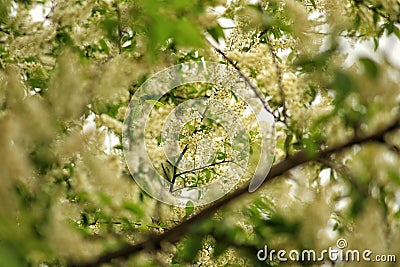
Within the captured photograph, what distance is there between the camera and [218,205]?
54cm

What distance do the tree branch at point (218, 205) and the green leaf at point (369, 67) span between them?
44 mm

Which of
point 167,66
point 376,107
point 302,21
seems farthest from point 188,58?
point 376,107

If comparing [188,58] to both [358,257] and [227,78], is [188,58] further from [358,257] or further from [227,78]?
[358,257]

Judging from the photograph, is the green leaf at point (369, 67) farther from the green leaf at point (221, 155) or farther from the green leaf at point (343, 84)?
the green leaf at point (221, 155)

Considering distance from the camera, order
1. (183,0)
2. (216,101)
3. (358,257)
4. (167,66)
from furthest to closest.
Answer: (216,101) < (167,66) < (183,0) < (358,257)

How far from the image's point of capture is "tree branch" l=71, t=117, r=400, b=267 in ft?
1.78

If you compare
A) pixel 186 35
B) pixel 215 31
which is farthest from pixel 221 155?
pixel 186 35

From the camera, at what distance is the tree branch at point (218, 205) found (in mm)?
542

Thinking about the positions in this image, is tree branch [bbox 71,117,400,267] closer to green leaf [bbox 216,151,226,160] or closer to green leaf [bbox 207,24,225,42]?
green leaf [bbox 207,24,225,42]

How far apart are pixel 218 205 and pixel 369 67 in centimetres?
18

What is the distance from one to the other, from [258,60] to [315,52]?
0.90 meters

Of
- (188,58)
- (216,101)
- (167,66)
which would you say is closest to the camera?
(167,66)

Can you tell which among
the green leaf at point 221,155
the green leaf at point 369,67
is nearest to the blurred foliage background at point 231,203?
the green leaf at point 369,67

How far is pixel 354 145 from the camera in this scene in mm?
Answer: 547
